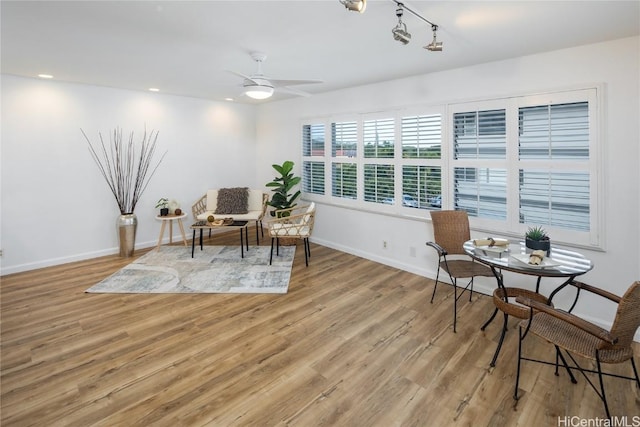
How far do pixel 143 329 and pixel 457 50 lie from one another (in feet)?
12.9

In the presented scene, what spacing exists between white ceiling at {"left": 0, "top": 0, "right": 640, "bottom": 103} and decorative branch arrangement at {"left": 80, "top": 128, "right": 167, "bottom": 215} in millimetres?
1270

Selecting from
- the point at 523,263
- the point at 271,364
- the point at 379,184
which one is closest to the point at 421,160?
the point at 379,184

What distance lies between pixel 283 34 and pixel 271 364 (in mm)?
2673

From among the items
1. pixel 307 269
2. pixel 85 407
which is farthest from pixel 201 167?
pixel 85 407

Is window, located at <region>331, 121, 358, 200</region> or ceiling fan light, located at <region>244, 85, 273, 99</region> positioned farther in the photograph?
window, located at <region>331, 121, 358, 200</region>

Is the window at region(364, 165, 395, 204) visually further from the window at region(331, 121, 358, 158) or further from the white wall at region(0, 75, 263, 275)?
the white wall at region(0, 75, 263, 275)

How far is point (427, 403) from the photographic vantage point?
2.11 meters

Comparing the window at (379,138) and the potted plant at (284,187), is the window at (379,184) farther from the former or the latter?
the potted plant at (284,187)

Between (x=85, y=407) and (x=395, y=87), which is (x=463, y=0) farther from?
(x=85, y=407)

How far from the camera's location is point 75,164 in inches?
191

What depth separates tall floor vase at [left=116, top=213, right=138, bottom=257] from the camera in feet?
16.5

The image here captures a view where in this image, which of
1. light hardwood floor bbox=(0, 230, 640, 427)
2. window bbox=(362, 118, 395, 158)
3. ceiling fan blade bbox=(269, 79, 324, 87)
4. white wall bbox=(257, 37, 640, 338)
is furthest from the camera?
window bbox=(362, 118, 395, 158)

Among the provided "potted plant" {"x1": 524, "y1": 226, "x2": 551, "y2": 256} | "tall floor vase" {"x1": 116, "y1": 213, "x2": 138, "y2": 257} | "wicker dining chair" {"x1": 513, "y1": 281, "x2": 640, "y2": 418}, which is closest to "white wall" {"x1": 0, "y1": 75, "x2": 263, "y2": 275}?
"tall floor vase" {"x1": 116, "y1": 213, "x2": 138, "y2": 257}

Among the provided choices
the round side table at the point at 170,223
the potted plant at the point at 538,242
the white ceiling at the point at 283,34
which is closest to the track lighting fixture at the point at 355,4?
the white ceiling at the point at 283,34
